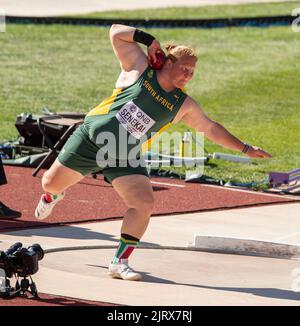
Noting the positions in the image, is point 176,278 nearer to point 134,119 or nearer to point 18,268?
point 134,119

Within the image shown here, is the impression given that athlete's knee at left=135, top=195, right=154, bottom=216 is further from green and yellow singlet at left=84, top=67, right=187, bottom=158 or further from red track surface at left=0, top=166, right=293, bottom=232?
red track surface at left=0, top=166, right=293, bottom=232

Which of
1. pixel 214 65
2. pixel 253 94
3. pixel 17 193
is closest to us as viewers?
pixel 17 193

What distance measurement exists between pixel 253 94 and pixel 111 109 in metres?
13.8

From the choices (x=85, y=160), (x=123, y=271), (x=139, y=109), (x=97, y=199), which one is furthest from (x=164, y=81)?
(x=97, y=199)

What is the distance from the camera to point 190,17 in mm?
32000

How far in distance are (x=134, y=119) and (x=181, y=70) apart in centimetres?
54

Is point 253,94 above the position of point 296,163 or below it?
above

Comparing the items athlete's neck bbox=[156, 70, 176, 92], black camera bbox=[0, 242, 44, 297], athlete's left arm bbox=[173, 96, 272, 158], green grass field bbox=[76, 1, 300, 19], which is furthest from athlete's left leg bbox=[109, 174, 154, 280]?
green grass field bbox=[76, 1, 300, 19]

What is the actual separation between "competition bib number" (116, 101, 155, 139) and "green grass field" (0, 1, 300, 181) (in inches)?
274

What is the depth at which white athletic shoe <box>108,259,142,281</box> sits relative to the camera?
999 cm

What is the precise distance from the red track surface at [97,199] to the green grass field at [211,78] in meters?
1.55
